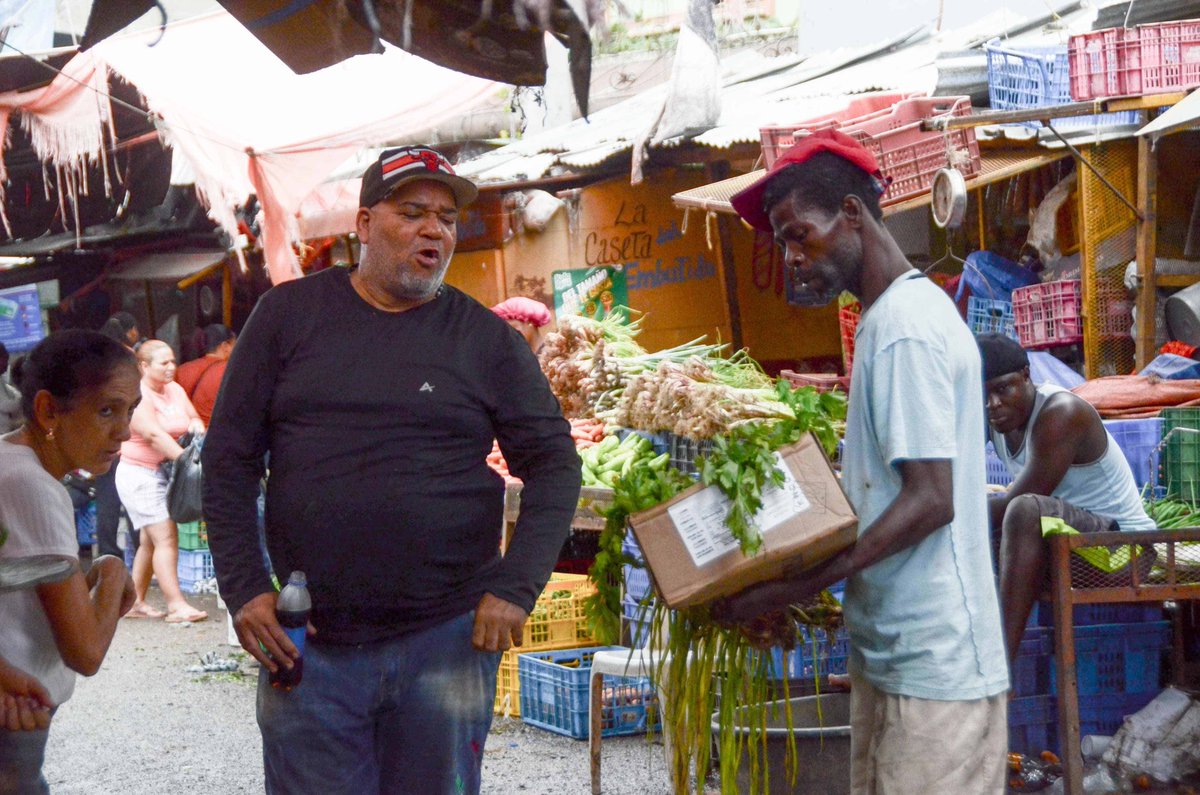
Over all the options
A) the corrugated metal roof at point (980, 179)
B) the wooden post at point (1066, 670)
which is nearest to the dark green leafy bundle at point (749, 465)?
the wooden post at point (1066, 670)

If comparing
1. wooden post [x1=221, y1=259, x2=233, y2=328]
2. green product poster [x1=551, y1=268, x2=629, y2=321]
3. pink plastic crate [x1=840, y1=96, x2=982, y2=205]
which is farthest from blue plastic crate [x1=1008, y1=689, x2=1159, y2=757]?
wooden post [x1=221, y1=259, x2=233, y2=328]

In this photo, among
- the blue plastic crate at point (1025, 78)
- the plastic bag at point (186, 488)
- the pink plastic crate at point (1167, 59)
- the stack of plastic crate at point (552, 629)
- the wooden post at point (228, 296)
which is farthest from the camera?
the wooden post at point (228, 296)

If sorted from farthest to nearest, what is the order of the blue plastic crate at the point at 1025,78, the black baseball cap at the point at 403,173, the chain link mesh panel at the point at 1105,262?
the blue plastic crate at the point at 1025,78 → the chain link mesh panel at the point at 1105,262 → the black baseball cap at the point at 403,173

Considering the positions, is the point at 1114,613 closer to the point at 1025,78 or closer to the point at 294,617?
the point at 294,617

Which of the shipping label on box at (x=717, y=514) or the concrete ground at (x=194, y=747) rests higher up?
the shipping label on box at (x=717, y=514)

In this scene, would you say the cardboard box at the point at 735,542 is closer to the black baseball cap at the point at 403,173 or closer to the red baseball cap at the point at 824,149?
the red baseball cap at the point at 824,149

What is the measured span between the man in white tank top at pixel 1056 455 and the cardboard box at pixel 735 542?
2344 mm

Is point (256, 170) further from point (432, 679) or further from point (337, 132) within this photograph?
point (432, 679)

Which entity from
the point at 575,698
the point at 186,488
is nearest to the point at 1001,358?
the point at 575,698

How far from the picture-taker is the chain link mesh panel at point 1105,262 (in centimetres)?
844

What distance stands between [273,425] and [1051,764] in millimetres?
3843

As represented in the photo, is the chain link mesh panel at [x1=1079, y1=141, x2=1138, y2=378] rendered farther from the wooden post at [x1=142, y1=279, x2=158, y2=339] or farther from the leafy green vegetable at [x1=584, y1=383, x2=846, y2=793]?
the wooden post at [x1=142, y1=279, x2=158, y2=339]

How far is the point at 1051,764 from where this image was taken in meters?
5.69

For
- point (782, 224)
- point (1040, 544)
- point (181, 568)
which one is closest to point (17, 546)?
point (782, 224)
